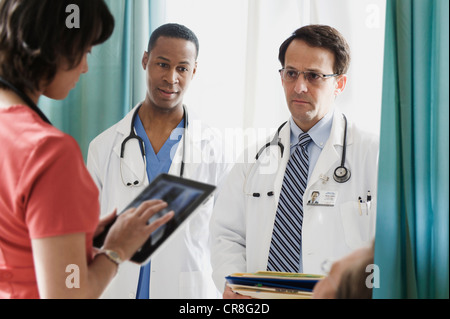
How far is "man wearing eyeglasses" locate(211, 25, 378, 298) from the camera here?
1.56 m

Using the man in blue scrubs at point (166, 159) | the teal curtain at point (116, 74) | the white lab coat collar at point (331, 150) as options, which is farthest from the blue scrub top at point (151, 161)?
the white lab coat collar at point (331, 150)

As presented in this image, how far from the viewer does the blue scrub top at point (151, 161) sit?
1.67 metres

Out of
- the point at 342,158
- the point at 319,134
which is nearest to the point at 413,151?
the point at 342,158

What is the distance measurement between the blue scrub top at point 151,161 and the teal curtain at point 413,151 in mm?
739

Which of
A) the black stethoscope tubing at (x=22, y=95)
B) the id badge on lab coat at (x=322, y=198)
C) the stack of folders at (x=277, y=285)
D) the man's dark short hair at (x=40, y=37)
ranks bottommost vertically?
the stack of folders at (x=277, y=285)

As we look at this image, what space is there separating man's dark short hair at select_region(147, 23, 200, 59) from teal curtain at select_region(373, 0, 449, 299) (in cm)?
71

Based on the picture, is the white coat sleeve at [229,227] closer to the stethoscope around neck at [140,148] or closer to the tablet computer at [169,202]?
the stethoscope around neck at [140,148]

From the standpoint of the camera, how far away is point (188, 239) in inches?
67.2

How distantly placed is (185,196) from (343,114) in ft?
2.36

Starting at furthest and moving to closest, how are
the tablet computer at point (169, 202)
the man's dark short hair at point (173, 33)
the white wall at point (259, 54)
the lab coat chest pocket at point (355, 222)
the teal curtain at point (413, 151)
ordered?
the man's dark short hair at point (173, 33) → the white wall at point (259, 54) → the lab coat chest pocket at point (355, 222) → the teal curtain at point (413, 151) → the tablet computer at point (169, 202)

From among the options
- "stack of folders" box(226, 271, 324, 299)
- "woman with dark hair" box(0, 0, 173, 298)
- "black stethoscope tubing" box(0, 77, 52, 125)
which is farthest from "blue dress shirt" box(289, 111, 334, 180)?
"black stethoscope tubing" box(0, 77, 52, 125)

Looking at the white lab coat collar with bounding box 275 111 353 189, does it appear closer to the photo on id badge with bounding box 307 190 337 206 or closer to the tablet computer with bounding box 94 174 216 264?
the photo on id badge with bounding box 307 190 337 206
